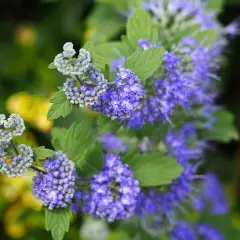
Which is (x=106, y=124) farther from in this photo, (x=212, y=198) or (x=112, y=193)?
(x=212, y=198)

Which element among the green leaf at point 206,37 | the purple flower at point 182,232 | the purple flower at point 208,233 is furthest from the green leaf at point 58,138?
the purple flower at point 208,233

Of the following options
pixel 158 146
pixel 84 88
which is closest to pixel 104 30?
pixel 158 146

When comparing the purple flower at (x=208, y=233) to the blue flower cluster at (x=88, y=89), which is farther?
the purple flower at (x=208, y=233)

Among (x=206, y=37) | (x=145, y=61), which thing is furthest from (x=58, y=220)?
(x=206, y=37)

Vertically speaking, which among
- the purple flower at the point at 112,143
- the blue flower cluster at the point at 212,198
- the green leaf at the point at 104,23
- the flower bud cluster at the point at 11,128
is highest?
the flower bud cluster at the point at 11,128

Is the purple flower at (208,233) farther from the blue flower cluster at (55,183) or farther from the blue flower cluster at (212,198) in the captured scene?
the blue flower cluster at (55,183)

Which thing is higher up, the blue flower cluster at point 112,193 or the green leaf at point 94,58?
the green leaf at point 94,58

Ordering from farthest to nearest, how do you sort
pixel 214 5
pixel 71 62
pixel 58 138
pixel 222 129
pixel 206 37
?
pixel 214 5 < pixel 222 129 < pixel 206 37 < pixel 58 138 < pixel 71 62
